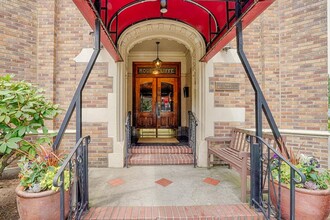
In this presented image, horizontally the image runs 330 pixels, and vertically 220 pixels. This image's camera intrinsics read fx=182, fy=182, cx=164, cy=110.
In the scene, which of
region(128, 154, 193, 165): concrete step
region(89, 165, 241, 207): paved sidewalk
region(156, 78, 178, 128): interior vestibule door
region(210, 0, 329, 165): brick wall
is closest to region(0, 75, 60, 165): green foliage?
region(89, 165, 241, 207): paved sidewalk

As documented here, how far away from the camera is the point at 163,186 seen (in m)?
2.94

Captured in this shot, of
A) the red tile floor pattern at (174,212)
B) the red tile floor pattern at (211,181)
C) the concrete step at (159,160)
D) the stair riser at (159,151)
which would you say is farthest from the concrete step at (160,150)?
the red tile floor pattern at (174,212)

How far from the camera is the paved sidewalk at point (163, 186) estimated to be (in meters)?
2.51

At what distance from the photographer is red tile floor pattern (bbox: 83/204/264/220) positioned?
2111 mm

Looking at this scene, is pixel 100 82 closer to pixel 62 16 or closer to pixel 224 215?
pixel 62 16

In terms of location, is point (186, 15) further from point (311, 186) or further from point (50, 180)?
point (50, 180)

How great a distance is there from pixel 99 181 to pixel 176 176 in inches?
53.6

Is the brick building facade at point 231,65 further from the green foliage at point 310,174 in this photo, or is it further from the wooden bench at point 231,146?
the green foliage at point 310,174

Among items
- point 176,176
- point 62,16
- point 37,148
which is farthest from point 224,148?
point 62,16

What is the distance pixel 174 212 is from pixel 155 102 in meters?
4.83

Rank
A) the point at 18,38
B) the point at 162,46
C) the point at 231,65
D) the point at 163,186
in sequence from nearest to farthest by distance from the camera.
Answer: the point at 163,186 < the point at 18,38 < the point at 231,65 < the point at 162,46

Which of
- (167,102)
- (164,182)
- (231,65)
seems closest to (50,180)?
(164,182)

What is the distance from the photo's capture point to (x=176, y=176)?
335 centimetres

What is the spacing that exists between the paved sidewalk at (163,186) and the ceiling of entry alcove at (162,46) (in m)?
3.86
